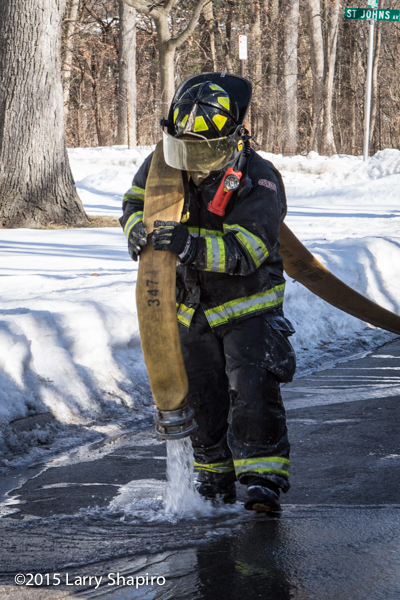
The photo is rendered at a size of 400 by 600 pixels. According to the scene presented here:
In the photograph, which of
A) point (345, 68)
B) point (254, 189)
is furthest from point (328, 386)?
point (345, 68)

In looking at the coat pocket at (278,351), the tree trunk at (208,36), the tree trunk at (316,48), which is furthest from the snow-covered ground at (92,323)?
the tree trunk at (208,36)

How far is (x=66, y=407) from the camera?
4027 millimetres

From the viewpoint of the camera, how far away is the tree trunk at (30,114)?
390 inches

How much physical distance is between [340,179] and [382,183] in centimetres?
135

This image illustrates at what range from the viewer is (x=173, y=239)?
2.55m

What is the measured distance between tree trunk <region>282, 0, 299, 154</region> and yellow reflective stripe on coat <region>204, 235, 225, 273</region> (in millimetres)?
22111

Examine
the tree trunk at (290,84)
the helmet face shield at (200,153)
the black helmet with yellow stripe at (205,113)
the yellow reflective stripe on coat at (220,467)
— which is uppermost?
the tree trunk at (290,84)

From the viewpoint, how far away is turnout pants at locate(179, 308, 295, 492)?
9.12ft

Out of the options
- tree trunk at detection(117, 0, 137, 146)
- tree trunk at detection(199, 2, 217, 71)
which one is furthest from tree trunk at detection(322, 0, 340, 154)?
tree trunk at detection(117, 0, 137, 146)

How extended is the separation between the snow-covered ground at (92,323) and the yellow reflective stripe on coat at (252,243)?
1.63m

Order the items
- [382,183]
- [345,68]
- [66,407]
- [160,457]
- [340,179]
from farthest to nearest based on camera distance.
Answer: [345,68], [340,179], [382,183], [66,407], [160,457]

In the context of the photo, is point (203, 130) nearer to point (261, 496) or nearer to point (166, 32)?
point (261, 496)

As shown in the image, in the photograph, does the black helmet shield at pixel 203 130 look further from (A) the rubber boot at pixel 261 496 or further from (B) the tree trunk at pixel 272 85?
(B) the tree trunk at pixel 272 85

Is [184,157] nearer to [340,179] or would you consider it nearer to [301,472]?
[301,472]
